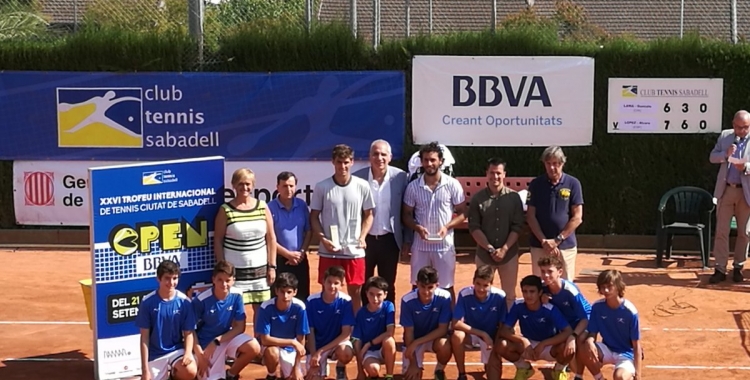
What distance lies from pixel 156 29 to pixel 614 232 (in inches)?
275

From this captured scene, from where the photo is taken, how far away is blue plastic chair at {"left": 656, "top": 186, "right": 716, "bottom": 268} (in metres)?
13.0

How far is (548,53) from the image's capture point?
1410cm

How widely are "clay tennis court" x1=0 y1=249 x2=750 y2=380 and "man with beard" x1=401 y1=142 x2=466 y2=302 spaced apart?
2.71 ft

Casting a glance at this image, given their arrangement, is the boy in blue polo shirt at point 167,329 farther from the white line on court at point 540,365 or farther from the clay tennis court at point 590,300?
the white line on court at point 540,365

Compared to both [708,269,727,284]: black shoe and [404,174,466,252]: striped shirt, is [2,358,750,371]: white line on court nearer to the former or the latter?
[404,174,466,252]: striped shirt

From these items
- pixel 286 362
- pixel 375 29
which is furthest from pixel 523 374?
pixel 375 29

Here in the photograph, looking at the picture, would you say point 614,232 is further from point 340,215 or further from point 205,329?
point 205,329

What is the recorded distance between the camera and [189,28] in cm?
1455

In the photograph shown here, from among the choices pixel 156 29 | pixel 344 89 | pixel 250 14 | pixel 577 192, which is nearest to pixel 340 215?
pixel 577 192

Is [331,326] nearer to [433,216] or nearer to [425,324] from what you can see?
[425,324]

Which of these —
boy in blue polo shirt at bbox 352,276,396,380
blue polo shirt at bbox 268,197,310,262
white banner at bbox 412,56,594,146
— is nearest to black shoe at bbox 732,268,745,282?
white banner at bbox 412,56,594,146

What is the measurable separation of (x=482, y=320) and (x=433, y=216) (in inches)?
44.7

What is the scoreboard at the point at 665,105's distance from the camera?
14016mm

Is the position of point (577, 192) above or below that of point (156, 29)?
below
